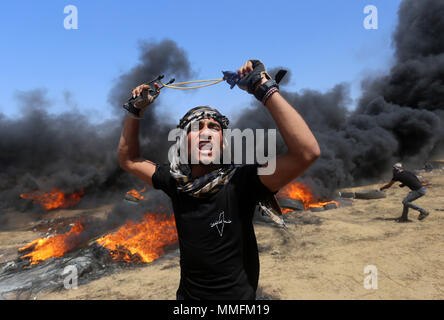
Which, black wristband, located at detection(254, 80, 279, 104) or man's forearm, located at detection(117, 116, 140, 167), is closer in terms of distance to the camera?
black wristband, located at detection(254, 80, 279, 104)

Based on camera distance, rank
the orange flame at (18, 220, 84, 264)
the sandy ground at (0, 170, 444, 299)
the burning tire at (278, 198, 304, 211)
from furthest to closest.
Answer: the burning tire at (278, 198, 304, 211) → the orange flame at (18, 220, 84, 264) → the sandy ground at (0, 170, 444, 299)

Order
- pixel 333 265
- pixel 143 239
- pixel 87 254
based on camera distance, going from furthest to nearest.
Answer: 1. pixel 143 239
2. pixel 87 254
3. pixel 333 265

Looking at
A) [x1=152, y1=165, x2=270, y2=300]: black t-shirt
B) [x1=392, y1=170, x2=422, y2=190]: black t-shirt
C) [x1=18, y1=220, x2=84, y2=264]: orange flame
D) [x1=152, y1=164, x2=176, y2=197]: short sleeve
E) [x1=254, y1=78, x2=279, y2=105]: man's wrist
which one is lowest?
[x1=18, y1=220, x2=84, y2=264]: orange flame

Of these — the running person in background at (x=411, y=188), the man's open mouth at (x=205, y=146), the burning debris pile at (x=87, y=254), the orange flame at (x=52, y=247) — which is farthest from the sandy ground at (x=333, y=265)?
the man's open mouth at (x=205, y=146)

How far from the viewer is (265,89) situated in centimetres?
157

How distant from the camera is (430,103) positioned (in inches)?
1039

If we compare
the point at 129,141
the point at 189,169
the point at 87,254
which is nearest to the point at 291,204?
the point at 87,254

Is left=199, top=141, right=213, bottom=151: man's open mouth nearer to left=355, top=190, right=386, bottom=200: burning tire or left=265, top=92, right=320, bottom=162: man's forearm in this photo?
left=265, top=92, right=320, bottom=162: man's forearm

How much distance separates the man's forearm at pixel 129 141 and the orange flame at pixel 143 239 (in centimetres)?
597

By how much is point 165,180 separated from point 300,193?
1302 cm

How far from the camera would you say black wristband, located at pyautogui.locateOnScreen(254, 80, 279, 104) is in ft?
5.14

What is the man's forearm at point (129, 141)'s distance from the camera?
2186 mm

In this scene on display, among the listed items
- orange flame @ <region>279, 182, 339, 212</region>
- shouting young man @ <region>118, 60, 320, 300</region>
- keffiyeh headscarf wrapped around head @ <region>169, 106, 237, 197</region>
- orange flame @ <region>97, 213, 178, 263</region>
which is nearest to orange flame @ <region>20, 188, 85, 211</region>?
orange flame @ <region>97, 213, 178, 263</region>

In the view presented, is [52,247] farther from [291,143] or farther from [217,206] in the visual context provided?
[291,143]
